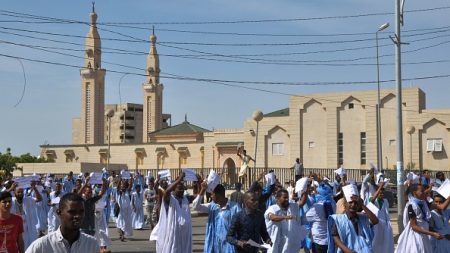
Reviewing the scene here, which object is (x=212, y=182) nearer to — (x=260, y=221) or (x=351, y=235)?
(x=260, y=221)

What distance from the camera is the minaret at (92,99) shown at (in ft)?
290

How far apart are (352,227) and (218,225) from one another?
288cm

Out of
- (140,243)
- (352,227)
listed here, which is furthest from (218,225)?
(140,243)

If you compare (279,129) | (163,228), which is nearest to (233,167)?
(279,129)

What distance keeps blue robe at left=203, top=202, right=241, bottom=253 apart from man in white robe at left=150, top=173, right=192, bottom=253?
0.33 m

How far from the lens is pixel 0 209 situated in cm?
888

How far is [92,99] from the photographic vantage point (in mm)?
90375

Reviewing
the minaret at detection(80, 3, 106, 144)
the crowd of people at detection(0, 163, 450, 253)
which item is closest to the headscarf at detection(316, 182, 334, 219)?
the crowd of people at detection(0, 163, 450, 253)

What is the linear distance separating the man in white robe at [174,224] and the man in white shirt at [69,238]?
557 cm

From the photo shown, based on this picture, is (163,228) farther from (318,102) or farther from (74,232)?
(318,102)

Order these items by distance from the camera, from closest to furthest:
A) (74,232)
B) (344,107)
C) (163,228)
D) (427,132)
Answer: (74,232), (163,228), (427,132), (344,107)

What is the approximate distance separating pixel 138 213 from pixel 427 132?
112 ft

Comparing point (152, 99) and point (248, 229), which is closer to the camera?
point (248, 229)

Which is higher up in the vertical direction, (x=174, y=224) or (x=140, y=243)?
(x=174, y=224)
